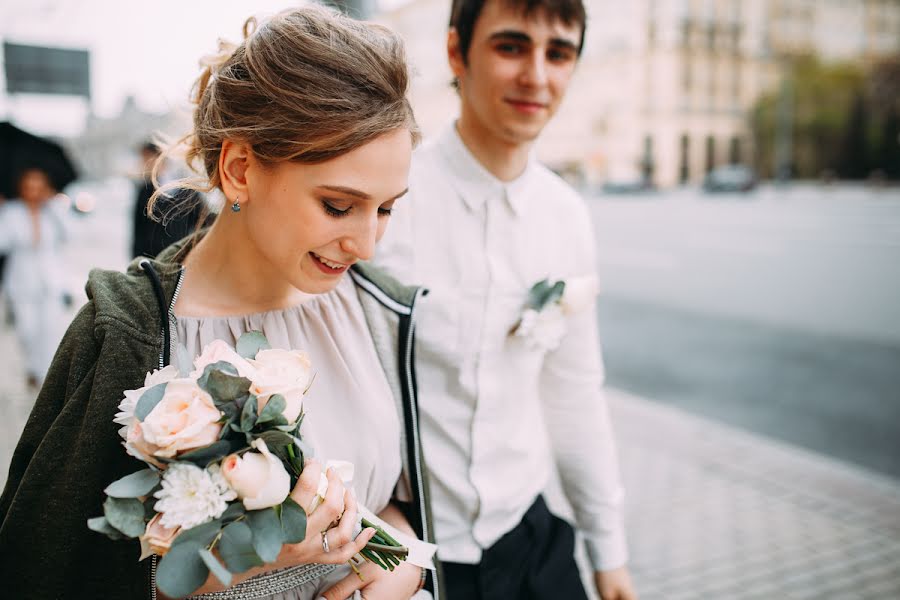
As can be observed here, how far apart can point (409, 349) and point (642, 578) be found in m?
2.56

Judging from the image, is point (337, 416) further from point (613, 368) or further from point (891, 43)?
point (891, 43)

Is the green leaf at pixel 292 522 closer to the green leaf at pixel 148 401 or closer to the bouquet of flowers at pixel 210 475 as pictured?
the bouquet of flowers at pixel 210 475

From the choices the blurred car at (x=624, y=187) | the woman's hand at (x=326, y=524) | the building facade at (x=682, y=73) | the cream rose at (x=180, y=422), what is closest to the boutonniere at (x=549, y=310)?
the woman's hand at (x=326, y=524)

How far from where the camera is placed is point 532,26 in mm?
1896

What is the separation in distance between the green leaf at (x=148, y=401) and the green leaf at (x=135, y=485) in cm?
8

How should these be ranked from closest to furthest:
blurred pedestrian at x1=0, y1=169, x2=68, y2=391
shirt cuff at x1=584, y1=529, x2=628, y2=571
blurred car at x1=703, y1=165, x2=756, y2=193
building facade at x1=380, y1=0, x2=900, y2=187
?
shirt cuff at x1=584, y1=529, x2=628, y2=571 → blurred pedestrian at x1=0, y1=169, x2=68, y2=391 → blurred car at x1=703, y1=165, x2=756, y2=193 → building facade at x1=380, y1=0, x2=900, y2=187

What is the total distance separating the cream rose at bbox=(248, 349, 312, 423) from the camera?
113 centimetres

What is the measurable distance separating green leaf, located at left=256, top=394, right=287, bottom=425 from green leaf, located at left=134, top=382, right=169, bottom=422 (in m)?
0.15

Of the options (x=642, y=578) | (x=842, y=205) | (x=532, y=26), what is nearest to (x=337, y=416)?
(x=532, y=26)

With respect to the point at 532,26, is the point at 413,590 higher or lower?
lower

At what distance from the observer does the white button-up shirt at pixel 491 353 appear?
1.87 m

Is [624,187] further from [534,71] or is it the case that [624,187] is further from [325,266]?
[325,266]

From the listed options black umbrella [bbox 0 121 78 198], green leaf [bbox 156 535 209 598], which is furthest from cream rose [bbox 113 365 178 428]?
black umbrella [bbox 0 121 78 198]

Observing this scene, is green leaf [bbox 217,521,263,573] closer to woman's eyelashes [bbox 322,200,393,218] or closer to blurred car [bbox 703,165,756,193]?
woman's eyelashes [bbox 322,200,393,218]
